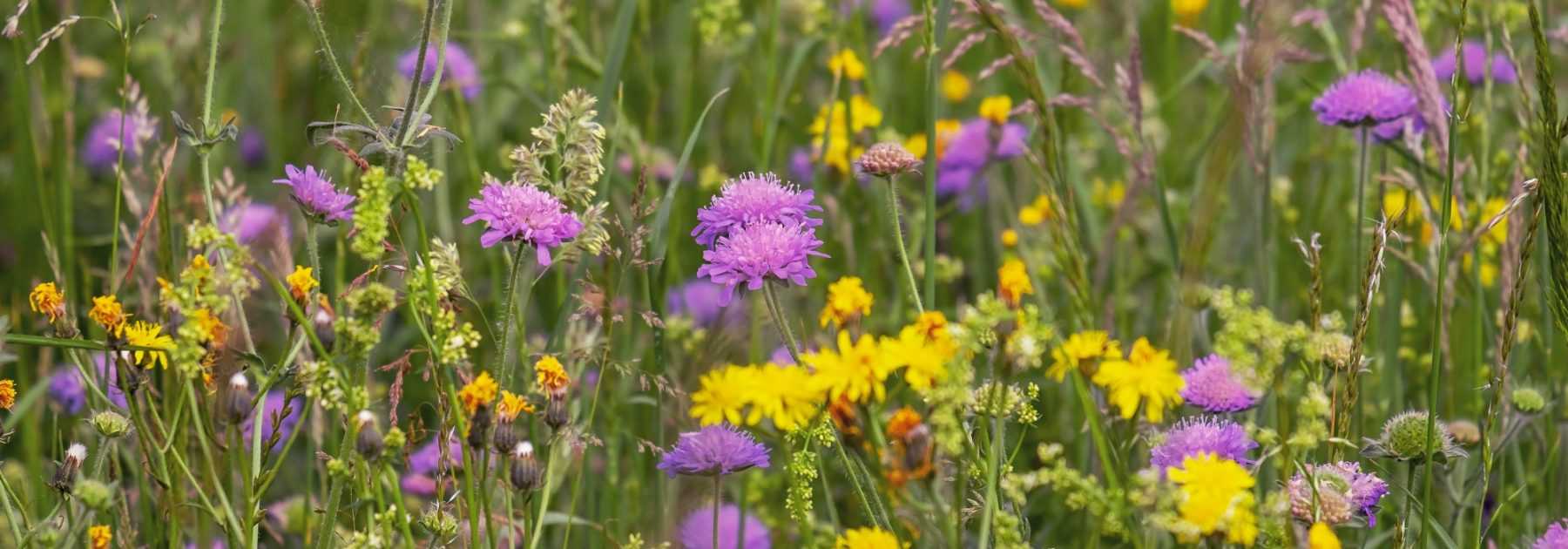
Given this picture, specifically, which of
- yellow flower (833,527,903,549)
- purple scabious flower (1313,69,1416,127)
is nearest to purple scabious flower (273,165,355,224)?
yellow flower (833,527,903,549)

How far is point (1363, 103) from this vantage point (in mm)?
2141

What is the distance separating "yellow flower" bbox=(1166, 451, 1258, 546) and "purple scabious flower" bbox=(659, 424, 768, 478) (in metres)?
0.49

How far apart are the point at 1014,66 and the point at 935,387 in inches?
28.9

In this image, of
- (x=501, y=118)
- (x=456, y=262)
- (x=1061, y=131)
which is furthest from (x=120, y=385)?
(x=501, y=118)

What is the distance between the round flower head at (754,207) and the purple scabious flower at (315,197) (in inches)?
14.5

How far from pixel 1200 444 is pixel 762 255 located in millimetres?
478

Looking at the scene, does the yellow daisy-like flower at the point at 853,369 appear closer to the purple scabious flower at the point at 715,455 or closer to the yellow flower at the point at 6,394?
the purple scabious flower at the point at 715,455


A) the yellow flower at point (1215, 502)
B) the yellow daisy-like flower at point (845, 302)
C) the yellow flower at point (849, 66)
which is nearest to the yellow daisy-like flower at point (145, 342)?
the yellow daisy-like flower at point (845, 302)

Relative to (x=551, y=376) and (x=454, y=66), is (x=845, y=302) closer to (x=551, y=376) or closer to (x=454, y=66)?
(x=551, y=376)

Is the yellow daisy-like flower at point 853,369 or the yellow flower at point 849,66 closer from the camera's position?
the yellow daisy-like flower at point 853,369

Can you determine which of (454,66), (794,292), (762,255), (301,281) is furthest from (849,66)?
(301,281)

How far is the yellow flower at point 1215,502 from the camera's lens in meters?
1.15

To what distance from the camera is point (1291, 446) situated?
1309 mm

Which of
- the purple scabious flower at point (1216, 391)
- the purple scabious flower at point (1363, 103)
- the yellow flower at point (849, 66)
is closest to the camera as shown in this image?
the purple scabious flower at point (1216, 391)
